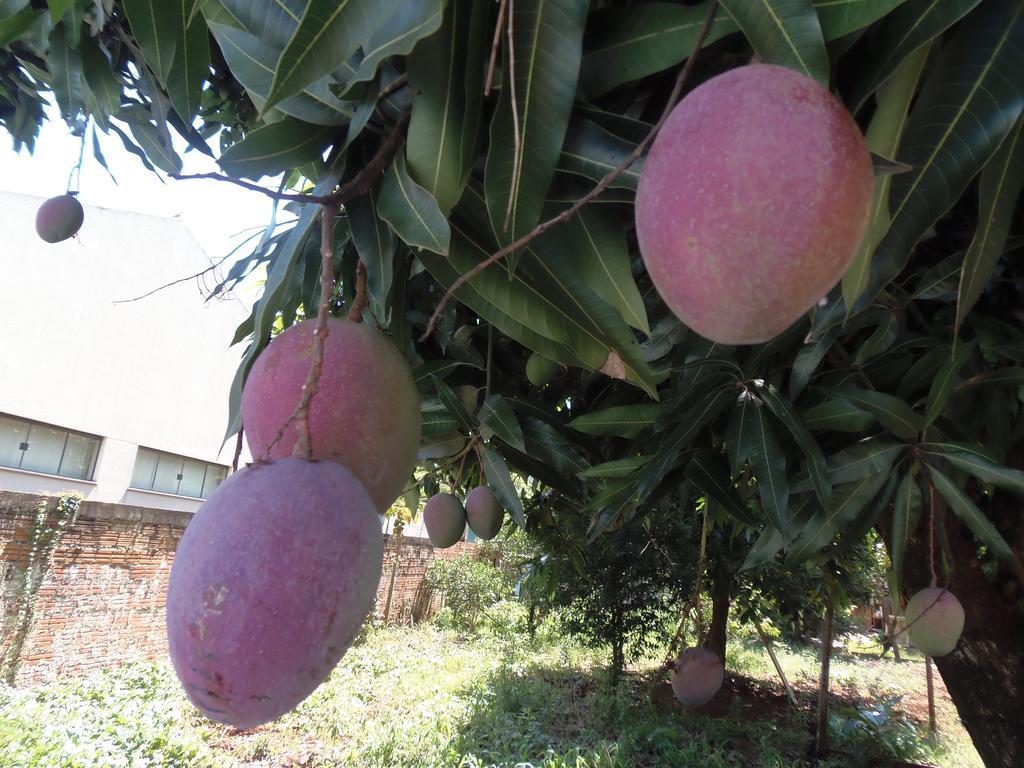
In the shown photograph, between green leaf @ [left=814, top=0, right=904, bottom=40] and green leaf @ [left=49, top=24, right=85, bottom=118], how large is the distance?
61.7 inches

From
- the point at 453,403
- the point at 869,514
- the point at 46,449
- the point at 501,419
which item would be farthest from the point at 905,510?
the point at 46,449

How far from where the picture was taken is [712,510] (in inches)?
90.8

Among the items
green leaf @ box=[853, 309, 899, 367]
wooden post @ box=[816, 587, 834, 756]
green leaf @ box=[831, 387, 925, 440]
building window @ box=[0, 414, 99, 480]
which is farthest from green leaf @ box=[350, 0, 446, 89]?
building window @ box=[0, 414, 99, 480]

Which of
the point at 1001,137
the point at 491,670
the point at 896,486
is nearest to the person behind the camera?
the point at 1001,137

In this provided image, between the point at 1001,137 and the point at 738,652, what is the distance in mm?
12036

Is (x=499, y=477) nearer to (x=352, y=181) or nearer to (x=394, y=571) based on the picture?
(x=352, y=181)

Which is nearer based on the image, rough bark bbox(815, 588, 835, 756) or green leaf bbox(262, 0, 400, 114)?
green leaf bbox(262, 0, 400, 114)

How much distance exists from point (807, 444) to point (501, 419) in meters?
0.69

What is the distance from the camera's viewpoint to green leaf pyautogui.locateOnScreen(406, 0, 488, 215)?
705 mm

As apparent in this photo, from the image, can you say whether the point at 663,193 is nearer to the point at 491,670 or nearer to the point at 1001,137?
the point at 1001,137

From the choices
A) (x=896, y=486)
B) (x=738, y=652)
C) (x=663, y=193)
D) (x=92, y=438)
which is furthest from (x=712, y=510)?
(x=92, y=438)

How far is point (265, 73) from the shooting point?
0.83m

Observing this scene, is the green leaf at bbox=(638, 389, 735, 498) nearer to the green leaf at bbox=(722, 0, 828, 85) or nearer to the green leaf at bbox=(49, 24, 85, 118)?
the green leaf at bbox=(722, 0, 828, 85)

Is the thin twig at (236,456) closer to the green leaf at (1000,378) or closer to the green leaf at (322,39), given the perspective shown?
the green leaf at (322,39)
